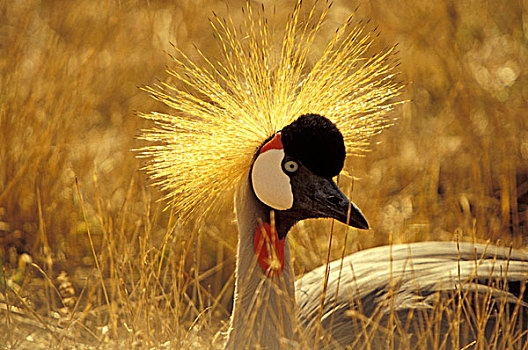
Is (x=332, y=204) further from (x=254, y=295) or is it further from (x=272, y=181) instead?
(x=254, y=295)

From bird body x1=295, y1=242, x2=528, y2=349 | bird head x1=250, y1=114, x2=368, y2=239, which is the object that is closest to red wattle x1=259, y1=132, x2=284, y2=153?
bird head x1=250, y1=114, x2=368, y2=239

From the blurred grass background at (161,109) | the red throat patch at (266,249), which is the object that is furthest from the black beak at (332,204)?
the blurred grass background at (161,109)

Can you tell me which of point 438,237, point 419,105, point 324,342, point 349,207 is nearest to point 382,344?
point 324,342

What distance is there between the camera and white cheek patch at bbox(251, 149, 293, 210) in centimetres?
155

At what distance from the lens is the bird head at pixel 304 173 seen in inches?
59.1

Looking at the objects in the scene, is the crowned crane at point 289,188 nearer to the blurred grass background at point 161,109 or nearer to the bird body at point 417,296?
the bird body at point 417,296

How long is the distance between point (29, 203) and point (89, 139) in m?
0.53

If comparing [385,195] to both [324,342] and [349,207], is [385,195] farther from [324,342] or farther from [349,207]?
[349,207]

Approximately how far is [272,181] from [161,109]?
5.45 ft

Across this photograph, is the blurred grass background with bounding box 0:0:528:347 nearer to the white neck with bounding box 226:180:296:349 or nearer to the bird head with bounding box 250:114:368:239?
the white neck with bounding box 226:180:296:349

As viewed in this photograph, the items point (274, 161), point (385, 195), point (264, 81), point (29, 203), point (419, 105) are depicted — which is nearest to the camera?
point (274, 161)

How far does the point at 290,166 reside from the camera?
5.12 feet

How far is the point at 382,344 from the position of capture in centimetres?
173

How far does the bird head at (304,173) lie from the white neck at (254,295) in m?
0.05
